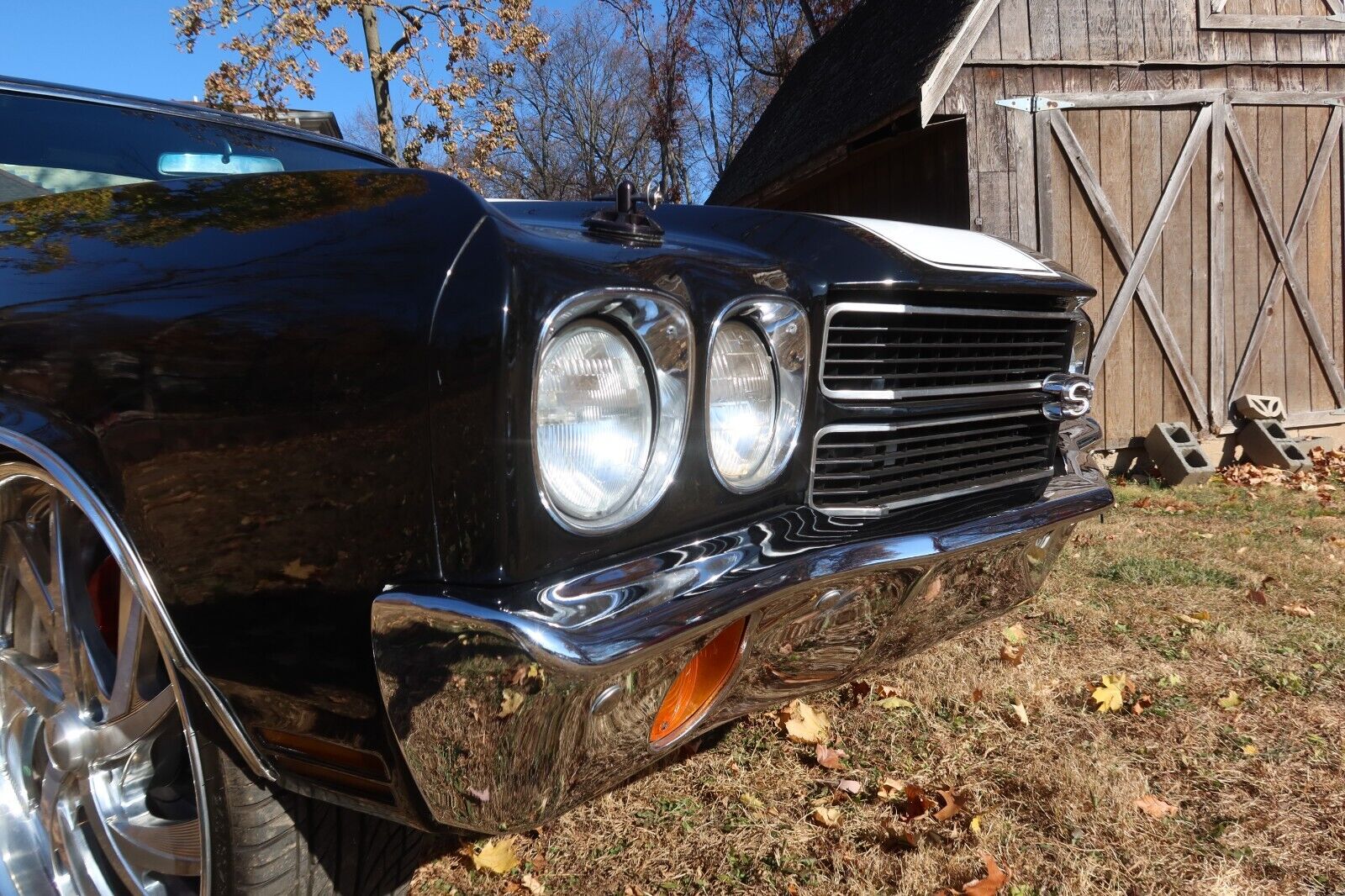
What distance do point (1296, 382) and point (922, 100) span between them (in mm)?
3709

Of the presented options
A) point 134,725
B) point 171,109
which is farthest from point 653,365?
point 171,109

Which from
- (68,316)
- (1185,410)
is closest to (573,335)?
(68,316)

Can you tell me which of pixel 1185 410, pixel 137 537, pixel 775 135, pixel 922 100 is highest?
pixel 775 135

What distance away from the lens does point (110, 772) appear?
1665 millimetres

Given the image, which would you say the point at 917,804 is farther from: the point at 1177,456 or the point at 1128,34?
the point at 1128,34

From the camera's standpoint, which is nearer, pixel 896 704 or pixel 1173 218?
pixel 896 704

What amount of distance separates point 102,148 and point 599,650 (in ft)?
6.22

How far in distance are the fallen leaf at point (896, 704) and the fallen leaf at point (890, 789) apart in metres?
0.40

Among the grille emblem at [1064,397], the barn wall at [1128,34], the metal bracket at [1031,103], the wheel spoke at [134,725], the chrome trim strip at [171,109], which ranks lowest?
the wheel spoke at [134,725]

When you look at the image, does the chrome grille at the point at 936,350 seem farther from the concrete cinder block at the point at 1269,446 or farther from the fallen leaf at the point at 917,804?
the concrete cinder block at the point at 1269,446

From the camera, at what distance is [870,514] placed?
5.43ft

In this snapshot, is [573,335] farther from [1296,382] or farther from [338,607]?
[1296,382]

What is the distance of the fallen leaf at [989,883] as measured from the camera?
1.80 meters

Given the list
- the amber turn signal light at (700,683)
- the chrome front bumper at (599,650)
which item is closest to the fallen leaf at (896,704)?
the chrome front bumper at (599,650)
